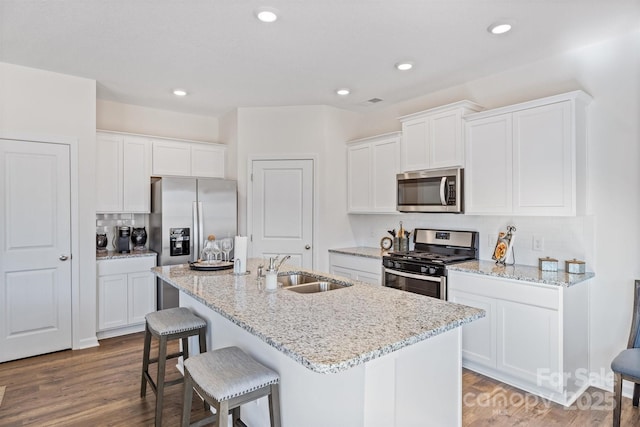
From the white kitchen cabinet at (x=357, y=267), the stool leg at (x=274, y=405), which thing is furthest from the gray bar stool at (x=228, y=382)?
the white kitchen cabinet at (x=357, y=267)

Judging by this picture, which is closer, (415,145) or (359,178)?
(415,145)

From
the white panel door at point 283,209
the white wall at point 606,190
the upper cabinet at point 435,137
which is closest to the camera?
the white wall at point 606,190

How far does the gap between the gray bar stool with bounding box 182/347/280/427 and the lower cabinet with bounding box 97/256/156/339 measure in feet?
8.47

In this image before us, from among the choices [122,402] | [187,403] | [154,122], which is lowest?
[122,402]

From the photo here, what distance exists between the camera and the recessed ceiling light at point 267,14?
7.71ft

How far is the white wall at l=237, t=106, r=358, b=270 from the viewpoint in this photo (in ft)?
14.9

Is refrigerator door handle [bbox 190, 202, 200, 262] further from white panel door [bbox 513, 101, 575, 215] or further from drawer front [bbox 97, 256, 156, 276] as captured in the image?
white panel door [bbox 513, 101, 575, 215]

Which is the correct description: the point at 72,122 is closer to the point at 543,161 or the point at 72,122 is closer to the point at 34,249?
the point at 34,249

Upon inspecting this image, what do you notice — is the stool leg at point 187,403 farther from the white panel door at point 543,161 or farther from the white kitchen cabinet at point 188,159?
the white kitchen cabinet at point 188,159

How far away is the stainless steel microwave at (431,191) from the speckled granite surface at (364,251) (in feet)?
1.86

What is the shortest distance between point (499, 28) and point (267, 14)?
159 centimetres

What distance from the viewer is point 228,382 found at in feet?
5.24

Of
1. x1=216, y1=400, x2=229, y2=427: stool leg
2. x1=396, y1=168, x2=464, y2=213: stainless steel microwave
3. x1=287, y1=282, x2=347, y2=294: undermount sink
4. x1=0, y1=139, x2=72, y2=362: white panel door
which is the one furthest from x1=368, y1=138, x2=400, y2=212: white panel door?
x1=0, y1=139, x2=72, y2=362: white panel door

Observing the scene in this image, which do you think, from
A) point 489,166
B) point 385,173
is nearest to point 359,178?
point 385,173
